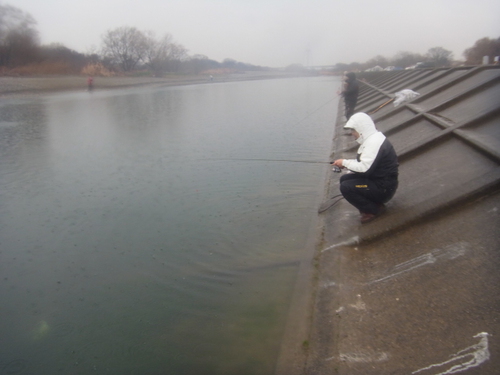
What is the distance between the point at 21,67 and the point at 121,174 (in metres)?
46.9

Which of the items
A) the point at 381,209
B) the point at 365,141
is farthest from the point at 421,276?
the point at 365,141

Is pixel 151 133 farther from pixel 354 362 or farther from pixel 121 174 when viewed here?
pixel 354 362

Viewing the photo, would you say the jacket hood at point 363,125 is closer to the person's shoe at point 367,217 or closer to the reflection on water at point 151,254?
the person's shoe at point 367,217

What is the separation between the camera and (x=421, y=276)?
13.5 feet

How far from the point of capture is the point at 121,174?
9789mm

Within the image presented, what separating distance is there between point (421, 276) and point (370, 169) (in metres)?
1.52

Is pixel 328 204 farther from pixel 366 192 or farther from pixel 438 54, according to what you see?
pixel 438 54

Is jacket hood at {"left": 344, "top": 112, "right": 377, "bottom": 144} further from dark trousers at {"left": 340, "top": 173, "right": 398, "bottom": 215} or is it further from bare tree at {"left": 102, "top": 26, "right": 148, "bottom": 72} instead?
bare tree at {"left": 102, "top": 26, "right": 148, "bottom": 72}

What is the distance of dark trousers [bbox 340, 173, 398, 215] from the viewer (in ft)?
17.3

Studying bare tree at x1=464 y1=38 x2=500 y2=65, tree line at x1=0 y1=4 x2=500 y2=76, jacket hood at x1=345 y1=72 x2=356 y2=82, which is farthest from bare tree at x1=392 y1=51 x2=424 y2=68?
jacket hood at x1=345 y1=72 x2=356 y2=82

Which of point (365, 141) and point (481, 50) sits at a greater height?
point (481, 50)

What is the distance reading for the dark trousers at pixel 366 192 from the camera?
528 centimetres

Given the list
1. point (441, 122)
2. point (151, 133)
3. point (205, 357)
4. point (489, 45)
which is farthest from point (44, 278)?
point (489, 45)

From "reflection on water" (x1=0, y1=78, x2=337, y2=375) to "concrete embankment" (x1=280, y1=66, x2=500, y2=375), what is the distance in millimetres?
606
